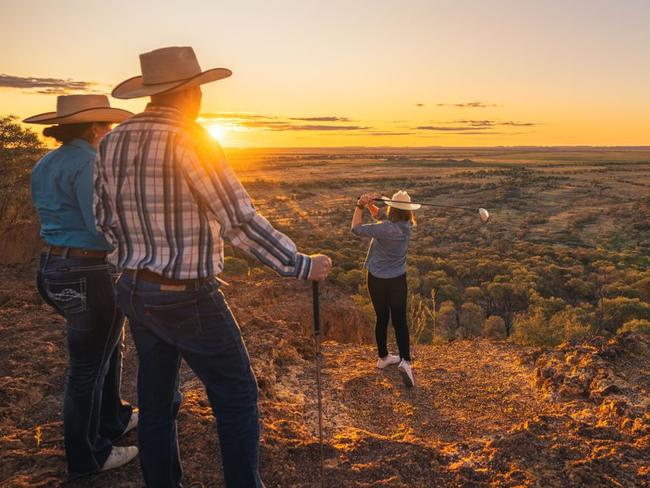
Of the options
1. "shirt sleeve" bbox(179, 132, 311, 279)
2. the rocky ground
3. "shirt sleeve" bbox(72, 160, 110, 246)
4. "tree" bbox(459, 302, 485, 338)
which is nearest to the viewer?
"shirt sleeve" bbox(179, 132, 311, 279)

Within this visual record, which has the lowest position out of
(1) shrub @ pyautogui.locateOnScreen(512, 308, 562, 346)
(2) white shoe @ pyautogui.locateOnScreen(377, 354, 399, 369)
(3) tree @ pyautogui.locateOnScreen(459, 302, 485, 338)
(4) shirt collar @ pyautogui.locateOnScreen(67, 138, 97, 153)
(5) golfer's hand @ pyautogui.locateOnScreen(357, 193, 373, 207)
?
(3) tree @ pyautogui.locateOnScreen(459, 302, 485, 338)

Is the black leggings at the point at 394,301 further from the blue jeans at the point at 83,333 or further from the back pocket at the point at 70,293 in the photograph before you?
the back pocket at the point at 70,293

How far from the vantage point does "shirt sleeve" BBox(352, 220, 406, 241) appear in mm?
5148

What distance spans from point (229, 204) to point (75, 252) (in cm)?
106

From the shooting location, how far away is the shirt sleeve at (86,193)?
96.3 inches

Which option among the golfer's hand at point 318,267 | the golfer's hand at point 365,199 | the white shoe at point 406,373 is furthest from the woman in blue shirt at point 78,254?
the white shoe at point 406,373

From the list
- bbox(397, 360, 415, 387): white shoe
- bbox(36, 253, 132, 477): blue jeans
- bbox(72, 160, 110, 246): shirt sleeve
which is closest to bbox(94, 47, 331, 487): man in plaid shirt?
bbox(72, 160, 110, 246): shirt sleeve

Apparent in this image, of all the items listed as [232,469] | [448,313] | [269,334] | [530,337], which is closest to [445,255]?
[448,313]

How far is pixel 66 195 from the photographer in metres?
2.56

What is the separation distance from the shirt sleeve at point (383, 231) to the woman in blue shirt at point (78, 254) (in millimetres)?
2828

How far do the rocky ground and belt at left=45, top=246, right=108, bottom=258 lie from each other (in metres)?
1.32

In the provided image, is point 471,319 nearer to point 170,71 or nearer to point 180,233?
point 180,233

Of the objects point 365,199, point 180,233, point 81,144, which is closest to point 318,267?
point 180,233

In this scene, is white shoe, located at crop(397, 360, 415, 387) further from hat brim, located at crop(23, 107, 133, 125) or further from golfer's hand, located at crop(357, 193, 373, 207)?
hat brim, located at crop(23, 107, 133, 125)
